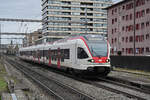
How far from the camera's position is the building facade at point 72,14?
3735 inches

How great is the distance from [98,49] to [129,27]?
4020 centimetres

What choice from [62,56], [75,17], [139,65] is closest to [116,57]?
[139,65]

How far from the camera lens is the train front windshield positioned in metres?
17.2

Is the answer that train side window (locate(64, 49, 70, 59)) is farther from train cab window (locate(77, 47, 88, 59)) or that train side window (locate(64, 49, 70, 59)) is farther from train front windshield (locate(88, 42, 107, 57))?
train front windshield (locate(88, 42, 107, 57))

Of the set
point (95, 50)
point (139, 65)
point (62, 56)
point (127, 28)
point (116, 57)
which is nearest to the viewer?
point (95, 50)

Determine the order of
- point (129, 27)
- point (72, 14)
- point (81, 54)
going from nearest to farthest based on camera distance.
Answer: point (81, 54), point (129, 27), point (72, 14)

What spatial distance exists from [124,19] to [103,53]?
139ft

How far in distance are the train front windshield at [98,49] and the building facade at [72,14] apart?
72.5m

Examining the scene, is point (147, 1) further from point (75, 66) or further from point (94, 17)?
point (94, 17)

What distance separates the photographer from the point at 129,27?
56062 millimetres

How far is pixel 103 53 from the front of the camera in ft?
57.3

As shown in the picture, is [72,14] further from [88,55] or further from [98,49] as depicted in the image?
[88,55]

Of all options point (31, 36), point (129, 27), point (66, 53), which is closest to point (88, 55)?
point (66, 53)

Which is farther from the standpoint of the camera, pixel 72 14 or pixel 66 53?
pixel 72 14
